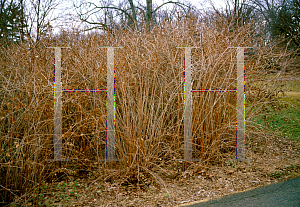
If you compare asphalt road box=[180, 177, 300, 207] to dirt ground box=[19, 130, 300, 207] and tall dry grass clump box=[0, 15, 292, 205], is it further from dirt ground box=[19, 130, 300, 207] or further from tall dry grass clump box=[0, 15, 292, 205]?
tall dry grass clump box=[0, 15, 292, 205]

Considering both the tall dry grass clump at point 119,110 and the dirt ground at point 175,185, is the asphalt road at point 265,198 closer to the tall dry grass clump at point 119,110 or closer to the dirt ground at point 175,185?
the dirt ground at point 175,185

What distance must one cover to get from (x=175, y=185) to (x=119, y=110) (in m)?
1.43

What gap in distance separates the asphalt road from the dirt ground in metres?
0.13

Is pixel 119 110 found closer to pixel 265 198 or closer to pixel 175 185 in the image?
pixel 175 185

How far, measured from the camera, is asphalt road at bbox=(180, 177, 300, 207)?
3.06 metres

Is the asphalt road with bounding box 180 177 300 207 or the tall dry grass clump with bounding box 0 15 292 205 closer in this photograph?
the asphalt road with bounding box 180 177 300 207

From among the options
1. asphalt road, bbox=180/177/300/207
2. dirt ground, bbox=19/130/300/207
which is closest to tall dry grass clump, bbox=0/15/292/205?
dirt ground, bbox=19/130/300/207

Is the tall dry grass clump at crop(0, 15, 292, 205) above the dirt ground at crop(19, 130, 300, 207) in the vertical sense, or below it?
above

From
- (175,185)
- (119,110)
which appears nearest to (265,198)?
(175,185)

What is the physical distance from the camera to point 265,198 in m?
3.22

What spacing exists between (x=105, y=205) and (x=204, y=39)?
3.44 metres

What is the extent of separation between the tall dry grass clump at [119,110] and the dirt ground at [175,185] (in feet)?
0.47

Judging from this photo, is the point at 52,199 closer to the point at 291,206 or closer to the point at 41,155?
the point at 41,155

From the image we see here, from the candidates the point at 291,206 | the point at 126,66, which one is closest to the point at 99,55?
the point at 126,66
